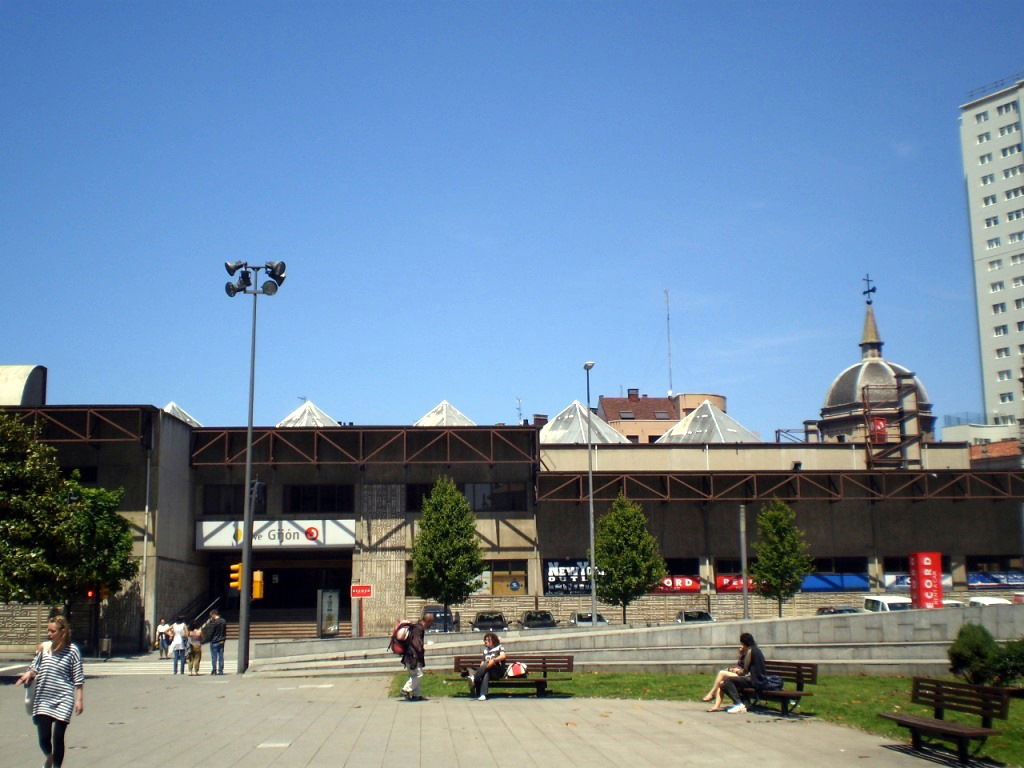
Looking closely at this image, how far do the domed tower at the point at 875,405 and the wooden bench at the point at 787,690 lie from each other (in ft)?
146

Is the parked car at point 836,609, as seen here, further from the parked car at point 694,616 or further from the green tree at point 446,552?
the green tree at point 446,552

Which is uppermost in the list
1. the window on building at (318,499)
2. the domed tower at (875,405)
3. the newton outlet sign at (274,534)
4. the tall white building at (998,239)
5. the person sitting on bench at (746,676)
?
the tall white building at (998,239)

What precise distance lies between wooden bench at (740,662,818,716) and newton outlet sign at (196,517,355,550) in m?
37.4

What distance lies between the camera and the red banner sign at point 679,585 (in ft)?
180

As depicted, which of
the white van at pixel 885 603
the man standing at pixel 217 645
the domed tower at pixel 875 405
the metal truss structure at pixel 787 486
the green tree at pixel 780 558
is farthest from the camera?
the domed tower at pixel 875 405

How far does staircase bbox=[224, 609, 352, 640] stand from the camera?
2020 inches

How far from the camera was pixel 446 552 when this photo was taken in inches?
1932

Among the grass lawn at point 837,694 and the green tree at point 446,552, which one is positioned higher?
the green tree at point 446,552

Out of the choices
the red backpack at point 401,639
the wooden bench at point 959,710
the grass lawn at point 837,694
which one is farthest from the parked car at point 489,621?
the wooden bench at point 959,710

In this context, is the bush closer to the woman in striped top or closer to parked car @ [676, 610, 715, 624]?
the woman in striped top

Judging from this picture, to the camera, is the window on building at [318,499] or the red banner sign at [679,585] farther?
the red banner sign at [679,585]

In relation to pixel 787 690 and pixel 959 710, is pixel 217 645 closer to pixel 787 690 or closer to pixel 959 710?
pixel 787 690

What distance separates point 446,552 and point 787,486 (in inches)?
753

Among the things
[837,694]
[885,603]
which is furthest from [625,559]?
[837,694]
